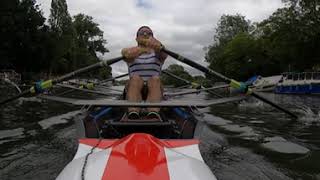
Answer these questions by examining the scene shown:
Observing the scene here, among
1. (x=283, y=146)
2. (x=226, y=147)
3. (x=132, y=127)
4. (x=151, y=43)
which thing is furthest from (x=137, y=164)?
(x=283, y=146)

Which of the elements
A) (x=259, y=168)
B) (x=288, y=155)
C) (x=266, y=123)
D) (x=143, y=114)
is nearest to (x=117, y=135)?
(x=143, y=114)

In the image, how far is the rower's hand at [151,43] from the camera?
30.8ft

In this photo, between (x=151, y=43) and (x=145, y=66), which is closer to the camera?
(x=151, y=43)

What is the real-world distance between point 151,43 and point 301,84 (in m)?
32.0

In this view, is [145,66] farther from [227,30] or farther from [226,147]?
[227,30]

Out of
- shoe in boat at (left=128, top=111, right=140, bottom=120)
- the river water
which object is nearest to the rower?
shoe in boat at (left=128, top=111, right=140, bottom=120)

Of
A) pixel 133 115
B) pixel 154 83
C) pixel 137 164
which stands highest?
pixel 154 83

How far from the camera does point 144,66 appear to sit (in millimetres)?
9828

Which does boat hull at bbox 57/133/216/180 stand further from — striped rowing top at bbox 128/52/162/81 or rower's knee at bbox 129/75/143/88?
striped rowing top at bbox 128/52/162/81

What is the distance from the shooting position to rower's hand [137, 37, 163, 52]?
→ 9.40 m

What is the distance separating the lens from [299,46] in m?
54.1

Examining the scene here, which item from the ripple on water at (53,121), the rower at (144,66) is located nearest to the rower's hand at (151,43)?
the rower at (144,66)

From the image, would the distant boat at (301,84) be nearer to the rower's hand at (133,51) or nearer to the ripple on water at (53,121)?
the ripple on water at (53,121)

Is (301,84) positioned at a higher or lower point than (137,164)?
higher
